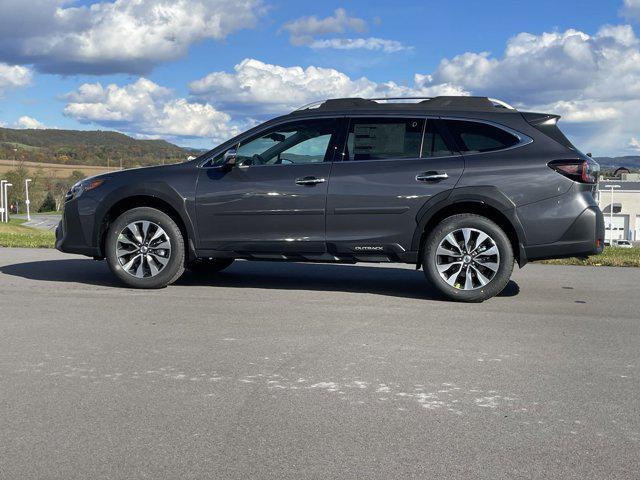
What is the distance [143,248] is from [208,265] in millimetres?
1178

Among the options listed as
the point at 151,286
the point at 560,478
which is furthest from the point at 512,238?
the point at 560,478

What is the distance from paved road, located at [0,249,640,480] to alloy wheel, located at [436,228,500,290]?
0.98ft

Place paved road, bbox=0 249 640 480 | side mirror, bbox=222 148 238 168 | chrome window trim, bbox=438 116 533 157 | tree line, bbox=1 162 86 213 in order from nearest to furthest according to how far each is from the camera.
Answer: paved road, bbox=0 249 640 480 < chrome window trim, bbox=438 116 533 157 < side mirror, bbox=222 148 238 168 < tree line, bbox=1 162 86 213

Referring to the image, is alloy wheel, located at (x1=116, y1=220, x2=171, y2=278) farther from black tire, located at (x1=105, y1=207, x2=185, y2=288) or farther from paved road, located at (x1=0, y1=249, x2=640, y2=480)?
paved road, located at (x1=0, y1=249, x2=640, y2=480)

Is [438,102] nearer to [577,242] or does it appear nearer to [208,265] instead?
[577,242]

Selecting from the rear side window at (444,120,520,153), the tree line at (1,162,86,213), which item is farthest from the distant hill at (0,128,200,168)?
the rear side window at (444,120,520,153)

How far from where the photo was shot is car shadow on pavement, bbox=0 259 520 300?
26.4 feet

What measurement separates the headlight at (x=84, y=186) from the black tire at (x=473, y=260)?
3524 millimetres

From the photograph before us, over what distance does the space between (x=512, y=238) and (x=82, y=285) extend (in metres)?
4.50

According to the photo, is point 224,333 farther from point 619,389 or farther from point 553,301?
point 553,301

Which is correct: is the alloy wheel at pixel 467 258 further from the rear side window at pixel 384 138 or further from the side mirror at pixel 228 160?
the side mirror at pixel 228 160

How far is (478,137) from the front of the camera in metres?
7.31

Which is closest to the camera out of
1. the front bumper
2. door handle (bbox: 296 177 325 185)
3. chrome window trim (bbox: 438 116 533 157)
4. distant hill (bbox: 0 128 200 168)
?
chrome window trim (bbox: 438 116 533 157)

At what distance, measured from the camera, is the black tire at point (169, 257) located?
7.75m
